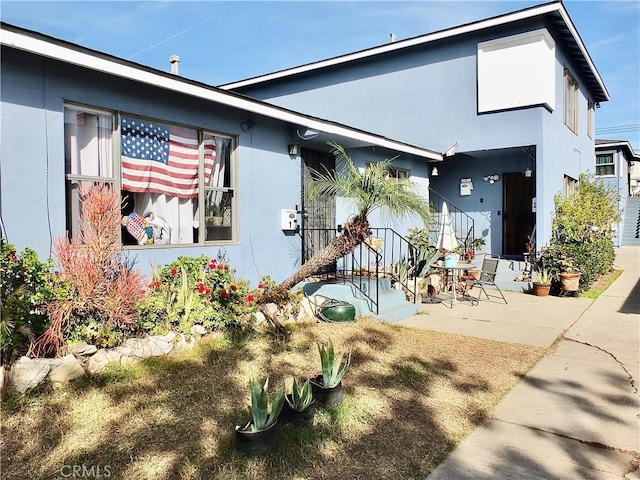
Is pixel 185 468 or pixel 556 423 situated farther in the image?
pixel 556 423

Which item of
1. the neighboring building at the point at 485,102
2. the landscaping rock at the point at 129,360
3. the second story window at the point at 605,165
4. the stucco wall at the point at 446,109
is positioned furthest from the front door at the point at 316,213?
the second story window at the point at 605,165

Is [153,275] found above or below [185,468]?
above

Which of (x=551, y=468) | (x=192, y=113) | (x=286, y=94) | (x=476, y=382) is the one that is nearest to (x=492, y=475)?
(x=551, y=468)

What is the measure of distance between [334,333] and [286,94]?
428 inches

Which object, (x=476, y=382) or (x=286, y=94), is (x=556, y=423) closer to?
(x=476, y=382)

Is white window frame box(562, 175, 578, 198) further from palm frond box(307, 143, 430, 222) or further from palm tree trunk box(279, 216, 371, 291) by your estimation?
palm tree trunk box(279, 216, 371, 291)

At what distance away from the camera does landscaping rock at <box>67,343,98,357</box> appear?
3951 mm

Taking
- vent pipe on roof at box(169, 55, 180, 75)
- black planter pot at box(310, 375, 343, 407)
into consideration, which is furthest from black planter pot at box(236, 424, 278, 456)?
vent pipe on roof at box(169, 55, 180, 75)

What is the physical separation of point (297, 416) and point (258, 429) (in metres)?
0.43

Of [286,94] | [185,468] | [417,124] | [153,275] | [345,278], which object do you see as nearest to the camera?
[185,468]

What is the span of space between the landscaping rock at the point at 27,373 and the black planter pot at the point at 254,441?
1.85 meters

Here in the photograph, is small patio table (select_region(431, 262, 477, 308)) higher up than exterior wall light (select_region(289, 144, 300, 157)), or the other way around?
exterior wall light (select_region(289, 144, 300, 157))

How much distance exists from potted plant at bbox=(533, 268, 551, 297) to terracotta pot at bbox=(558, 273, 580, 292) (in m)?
0.29

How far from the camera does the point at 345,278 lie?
8.14 meters
